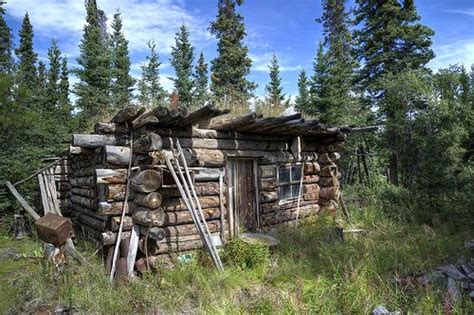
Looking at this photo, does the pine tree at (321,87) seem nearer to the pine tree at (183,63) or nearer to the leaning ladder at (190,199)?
the pine tree at (183,63)

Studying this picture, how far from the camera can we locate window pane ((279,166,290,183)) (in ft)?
30.4

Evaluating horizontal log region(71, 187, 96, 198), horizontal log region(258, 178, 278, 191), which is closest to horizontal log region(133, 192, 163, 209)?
horizontal log region(71, 187, 96, 198)

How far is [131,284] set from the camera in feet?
17.7

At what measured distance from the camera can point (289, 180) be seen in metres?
9.45

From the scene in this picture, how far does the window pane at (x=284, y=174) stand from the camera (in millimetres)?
9258

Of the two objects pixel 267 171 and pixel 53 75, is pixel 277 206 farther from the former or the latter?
pixel 53 75

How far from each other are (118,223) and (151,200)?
817 millimetres

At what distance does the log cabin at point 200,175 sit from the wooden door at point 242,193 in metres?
0.02

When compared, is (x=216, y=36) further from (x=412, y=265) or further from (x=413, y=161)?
(x=412, y=265)

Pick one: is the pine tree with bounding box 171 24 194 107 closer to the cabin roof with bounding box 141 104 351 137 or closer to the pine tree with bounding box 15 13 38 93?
the pine tree with bounding box 15 13 38 93

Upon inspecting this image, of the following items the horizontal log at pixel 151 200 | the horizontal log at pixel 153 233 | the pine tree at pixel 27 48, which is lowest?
the horizontal log at pixel 153 233

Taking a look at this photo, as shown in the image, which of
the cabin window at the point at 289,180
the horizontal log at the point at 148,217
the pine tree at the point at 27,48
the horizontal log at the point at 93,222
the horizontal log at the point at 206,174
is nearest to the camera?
the horizontal log at the point at 148,217

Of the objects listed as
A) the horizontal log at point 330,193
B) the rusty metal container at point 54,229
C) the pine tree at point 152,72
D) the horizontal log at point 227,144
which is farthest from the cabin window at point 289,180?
the pine tree at point 152,72

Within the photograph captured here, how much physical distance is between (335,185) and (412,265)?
15.2 ft
